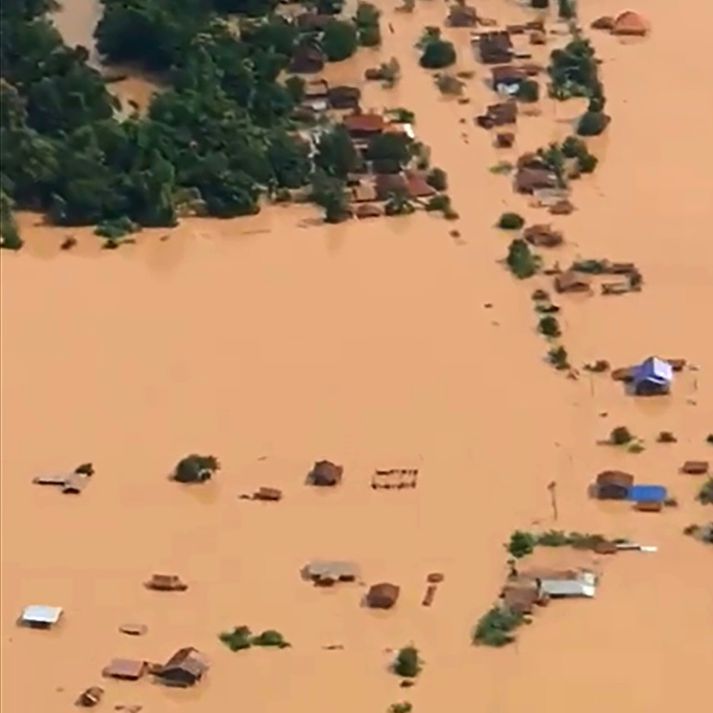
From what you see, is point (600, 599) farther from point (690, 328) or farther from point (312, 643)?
point (690, 328)

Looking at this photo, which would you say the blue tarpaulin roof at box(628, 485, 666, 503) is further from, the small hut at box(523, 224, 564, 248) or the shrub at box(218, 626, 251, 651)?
the small hut at box(523, 224, 564, 248)

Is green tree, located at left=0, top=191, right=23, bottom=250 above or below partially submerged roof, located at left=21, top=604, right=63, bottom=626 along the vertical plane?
above

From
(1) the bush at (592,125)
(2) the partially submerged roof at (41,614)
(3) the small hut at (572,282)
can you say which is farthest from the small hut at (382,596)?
(1) the bush at (592,125)

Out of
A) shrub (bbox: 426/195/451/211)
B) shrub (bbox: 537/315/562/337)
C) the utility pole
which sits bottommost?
the utility pole

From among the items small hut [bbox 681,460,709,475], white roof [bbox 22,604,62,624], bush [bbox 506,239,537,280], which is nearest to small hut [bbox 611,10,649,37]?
bush [bbox 506,239,537,280]

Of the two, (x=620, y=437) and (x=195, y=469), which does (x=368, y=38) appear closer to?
(x=620, y=437)

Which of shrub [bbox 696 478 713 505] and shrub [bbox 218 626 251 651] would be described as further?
shrub [bbox 696 478 713 505]

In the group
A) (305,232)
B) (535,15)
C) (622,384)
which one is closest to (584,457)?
(622,384)
